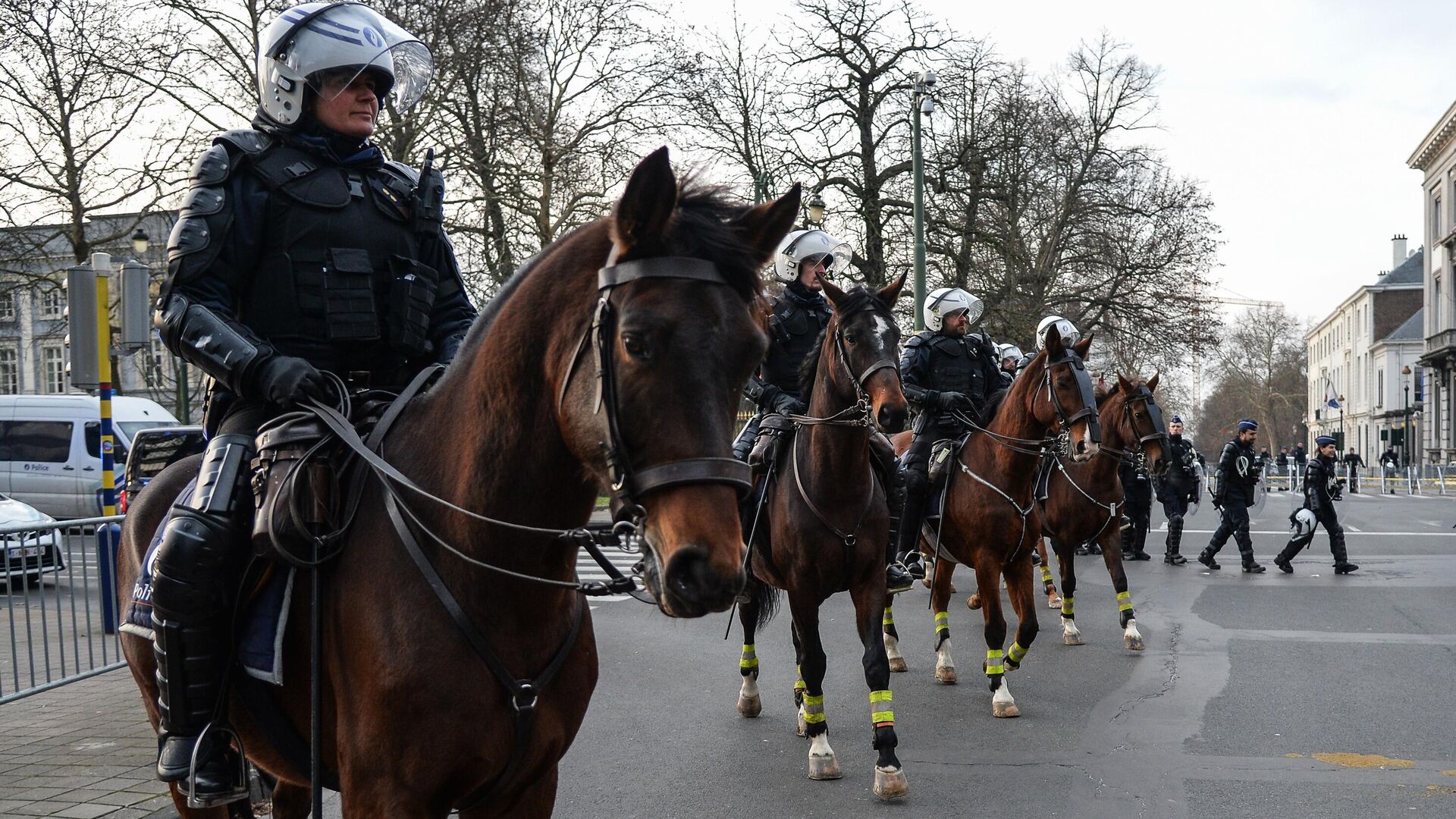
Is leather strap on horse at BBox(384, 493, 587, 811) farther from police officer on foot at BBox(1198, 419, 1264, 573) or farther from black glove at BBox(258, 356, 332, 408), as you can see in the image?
police officer on foot at BBox(1198, 419, 1264, 573)

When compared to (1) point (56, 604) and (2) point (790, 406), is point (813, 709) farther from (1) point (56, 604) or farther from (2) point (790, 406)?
(1) point (56, 604)

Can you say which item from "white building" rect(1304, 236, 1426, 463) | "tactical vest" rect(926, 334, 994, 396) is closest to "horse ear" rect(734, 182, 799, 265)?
"tactical vest" rect(926, 334, 994, 396)

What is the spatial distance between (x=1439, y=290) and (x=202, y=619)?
80494mm

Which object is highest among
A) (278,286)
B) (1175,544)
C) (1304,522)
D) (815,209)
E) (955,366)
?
(815,209)

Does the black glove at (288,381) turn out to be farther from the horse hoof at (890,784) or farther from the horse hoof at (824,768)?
the horse hoof at (824,768)

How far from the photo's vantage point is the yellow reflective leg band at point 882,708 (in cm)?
615

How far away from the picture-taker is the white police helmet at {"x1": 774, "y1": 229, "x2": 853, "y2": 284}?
7750mm

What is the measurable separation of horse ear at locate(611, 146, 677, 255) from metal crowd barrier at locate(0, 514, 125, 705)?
21.1 ft

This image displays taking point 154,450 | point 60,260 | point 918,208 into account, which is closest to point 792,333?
point 154,450

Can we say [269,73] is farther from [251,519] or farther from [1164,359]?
[1164,359]

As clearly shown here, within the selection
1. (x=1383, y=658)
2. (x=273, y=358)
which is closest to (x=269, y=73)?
(x=273, y=358)

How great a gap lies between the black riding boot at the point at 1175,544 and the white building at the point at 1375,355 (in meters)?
65.9

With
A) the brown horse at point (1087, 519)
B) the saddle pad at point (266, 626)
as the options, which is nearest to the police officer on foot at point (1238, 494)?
the brown horse at point (1087, 519)

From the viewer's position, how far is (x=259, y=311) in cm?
324
